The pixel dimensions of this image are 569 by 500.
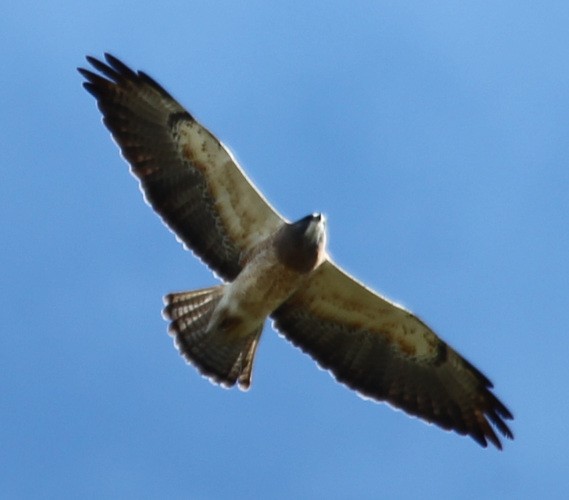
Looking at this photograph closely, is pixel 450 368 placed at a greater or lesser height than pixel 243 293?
greater

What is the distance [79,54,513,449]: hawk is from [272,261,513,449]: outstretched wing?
11mm

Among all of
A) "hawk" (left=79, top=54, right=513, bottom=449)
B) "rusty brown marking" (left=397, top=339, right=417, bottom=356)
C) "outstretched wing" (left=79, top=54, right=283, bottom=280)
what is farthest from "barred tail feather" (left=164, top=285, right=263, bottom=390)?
"rusty brown marking" (left=397, top=339, right=417, bottom=356)

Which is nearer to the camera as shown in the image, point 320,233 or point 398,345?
point 320,233

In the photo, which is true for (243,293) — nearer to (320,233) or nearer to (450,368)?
(320,233)

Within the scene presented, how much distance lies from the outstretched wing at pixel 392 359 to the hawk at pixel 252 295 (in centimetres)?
1

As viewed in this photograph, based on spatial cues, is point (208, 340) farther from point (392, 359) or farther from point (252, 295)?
point (392, 359)

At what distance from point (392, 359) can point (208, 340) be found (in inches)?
78.5

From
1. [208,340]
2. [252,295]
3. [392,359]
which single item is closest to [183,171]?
[252,295]

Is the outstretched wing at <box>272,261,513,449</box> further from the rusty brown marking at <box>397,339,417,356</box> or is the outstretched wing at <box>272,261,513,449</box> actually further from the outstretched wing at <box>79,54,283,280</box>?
the outstretched wing at <box>79,54,283,280</box>

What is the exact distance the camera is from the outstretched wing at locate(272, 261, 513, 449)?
16.9 meters

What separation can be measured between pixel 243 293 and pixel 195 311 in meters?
0.67

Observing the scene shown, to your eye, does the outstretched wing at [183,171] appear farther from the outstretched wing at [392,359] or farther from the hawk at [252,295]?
the outstretched wing at [392,359]

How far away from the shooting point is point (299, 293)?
16.8 m

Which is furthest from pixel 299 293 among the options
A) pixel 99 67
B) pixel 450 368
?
pixel 99 67
